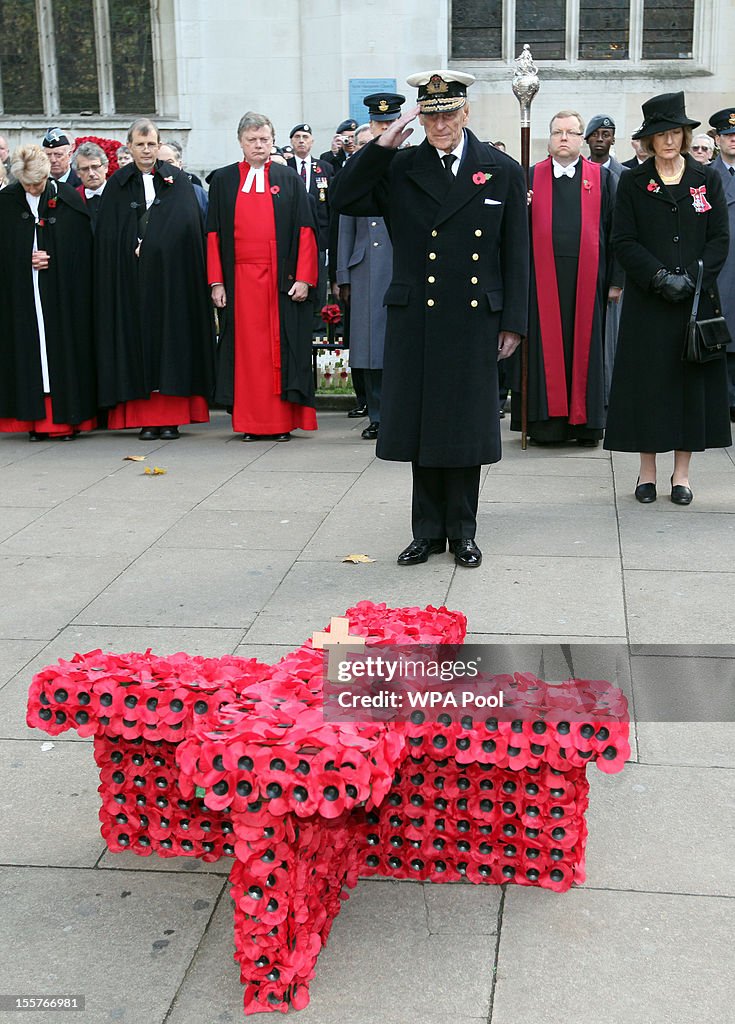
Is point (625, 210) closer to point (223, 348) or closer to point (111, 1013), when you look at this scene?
point (223, 348)

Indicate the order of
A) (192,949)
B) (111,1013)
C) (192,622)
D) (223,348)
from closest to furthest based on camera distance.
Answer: (111,1013), (192,949), (192,622), (223,348)

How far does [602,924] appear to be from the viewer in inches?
122

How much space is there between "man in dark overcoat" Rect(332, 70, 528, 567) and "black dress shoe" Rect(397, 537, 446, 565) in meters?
0.19

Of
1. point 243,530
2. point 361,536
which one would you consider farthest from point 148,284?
point 361,536

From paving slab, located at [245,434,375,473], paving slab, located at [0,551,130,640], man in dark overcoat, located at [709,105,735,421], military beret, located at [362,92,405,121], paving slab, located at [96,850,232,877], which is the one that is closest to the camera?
paving slab, located at [96,850,232,877]

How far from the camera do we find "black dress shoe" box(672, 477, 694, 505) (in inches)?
292

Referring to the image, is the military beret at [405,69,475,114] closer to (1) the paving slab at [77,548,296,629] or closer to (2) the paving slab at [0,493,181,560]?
(1) the paving slab at [77,548,296,629]

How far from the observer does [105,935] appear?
3.08 metres

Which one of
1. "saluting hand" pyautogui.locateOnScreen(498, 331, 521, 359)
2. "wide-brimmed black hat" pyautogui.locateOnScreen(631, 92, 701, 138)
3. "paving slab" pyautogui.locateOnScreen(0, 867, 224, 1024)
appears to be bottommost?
"paving slab" pyautogui.locateOnScreen(0, 867, 224, 1024)

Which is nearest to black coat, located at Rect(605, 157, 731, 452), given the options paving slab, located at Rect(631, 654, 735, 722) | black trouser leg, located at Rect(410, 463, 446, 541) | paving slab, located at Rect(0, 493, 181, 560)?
black trouser leg, located at Rect(410, 463, 446, 541)

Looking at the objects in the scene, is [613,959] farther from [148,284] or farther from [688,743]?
[148,284]

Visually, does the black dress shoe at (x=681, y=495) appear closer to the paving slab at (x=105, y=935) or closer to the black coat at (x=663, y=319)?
the black coat at (x=663, y=319)

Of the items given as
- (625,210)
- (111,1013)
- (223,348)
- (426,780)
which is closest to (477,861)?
(426,780)

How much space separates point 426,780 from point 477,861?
0.84 ft
